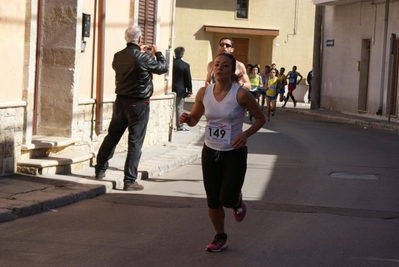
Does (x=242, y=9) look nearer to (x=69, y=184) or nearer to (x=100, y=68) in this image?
(x=100, y=68)

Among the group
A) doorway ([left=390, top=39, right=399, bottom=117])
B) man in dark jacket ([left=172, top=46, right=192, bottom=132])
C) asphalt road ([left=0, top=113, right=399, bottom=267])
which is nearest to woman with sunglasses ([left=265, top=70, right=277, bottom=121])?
doorway ([left=390, top=39, right=399, bottom=117])

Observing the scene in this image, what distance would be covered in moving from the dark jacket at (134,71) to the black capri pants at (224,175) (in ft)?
12.0

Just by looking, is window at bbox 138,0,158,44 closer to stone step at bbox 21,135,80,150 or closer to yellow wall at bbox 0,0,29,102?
stone step at bbox 21,135,80,150

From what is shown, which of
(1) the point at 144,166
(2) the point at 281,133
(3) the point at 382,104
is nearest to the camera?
(1) the point at 144,166

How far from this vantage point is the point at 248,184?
12414mm

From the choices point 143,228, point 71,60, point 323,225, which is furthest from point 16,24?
point 323,225

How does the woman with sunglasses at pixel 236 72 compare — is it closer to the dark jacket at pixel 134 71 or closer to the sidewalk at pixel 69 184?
the dark jacket at pixel 134 71

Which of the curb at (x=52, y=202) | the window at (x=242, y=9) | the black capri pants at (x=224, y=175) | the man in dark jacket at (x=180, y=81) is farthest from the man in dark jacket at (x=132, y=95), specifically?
the window at (x=242, y=9)

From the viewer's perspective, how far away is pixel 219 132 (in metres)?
7.56

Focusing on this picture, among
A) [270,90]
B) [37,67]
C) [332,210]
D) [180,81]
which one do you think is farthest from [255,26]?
[332,210]

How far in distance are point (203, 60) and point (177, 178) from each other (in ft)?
103

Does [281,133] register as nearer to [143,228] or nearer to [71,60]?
[71,60]

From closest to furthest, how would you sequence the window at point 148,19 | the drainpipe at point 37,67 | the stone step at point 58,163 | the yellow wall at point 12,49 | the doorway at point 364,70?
the yellow wall at point 12,49 → the stone step at point 58,163 → the drainpipe at point 37,67 → the window at point 148,19 → the doorway at point 364,70

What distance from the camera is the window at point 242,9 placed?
44594mm
